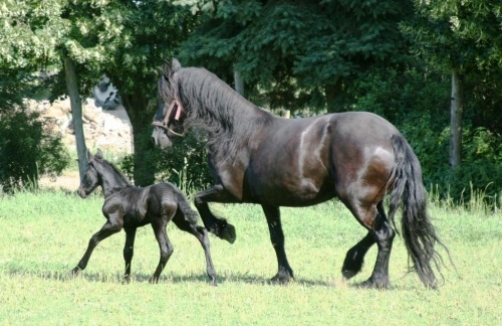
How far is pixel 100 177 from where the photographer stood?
12.0 m

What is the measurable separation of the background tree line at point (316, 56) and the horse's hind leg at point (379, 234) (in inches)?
375

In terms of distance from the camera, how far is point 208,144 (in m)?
11.9

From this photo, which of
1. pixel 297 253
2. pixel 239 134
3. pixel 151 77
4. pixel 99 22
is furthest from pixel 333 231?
pixel 151 77

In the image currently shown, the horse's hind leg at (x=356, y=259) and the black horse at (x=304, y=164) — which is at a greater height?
the black horse at (x=304, y=164)

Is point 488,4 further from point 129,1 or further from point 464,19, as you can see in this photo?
point 129,1

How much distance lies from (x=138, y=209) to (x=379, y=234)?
110 inches

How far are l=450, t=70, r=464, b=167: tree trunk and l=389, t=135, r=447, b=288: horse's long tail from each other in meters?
11.3

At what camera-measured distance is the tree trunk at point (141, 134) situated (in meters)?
26.7

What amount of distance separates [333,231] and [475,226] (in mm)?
2345

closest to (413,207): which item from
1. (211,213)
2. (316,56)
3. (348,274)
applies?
(348,274)

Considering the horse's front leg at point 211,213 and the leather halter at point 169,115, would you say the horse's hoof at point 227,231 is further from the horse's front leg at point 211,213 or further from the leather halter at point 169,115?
the leather halter at point 169,115

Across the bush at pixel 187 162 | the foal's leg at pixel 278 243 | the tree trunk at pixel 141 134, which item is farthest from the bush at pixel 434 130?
the foal's leg at pixel 278 243

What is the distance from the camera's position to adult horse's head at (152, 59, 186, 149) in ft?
39.2

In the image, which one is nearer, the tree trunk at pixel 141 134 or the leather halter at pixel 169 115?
the leather halter at pixel 169 115
